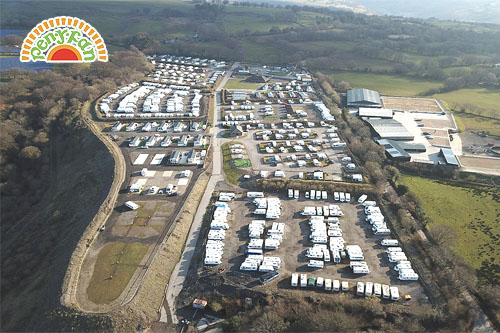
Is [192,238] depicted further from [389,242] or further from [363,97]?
[363,97]

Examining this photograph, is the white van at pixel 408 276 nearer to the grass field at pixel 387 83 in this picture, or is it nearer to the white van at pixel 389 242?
the white van at pixel 389 242

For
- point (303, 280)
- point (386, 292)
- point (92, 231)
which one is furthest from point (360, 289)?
point (92, 231)

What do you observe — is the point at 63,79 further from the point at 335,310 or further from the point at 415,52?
the point at 415,52

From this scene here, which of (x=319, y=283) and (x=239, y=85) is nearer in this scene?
(x=319, y=283)

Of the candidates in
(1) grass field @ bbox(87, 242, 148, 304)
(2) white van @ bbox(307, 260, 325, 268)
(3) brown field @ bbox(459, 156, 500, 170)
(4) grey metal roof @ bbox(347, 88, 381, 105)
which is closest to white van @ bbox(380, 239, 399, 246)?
(2) white van @ bbox(307, 260, 325, 268)

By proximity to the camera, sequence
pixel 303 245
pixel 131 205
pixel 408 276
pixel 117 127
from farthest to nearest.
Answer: pixel 117 127
pixel 131 205
pixel 303 245
pixel 408 276

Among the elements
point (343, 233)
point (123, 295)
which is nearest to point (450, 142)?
point (343, 233)

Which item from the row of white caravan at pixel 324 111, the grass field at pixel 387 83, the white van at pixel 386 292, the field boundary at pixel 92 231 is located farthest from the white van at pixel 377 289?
the grass field at pixel 387 83
